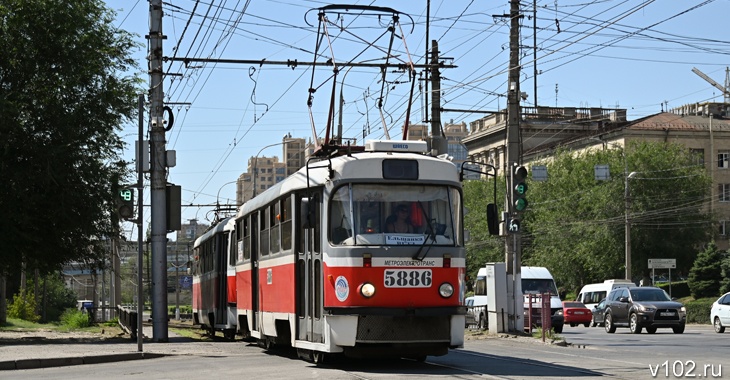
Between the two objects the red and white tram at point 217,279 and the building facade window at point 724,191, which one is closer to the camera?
the red and white tram at point 217,279

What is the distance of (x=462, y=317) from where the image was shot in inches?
703

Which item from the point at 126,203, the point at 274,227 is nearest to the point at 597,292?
the point at 126,203

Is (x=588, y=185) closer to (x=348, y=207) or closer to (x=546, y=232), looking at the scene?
(x=546, y=232)

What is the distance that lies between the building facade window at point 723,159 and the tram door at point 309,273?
267 feet

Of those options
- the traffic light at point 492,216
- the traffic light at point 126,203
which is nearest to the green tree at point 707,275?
the traffic light at point 126,203

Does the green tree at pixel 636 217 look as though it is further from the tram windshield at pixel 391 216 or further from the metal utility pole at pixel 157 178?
the tram windshield at pixel 391 216

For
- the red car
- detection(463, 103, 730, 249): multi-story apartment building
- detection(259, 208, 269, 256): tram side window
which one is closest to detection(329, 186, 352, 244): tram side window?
detection(259, 208, 269, 256): tram side window

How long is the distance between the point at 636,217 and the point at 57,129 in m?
55.1

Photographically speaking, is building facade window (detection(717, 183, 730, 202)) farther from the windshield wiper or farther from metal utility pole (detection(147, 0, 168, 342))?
the windshield wiper

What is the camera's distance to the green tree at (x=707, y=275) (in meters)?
69.1

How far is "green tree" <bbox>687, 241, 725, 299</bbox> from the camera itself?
6906cm

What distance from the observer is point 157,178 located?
94.0 ft

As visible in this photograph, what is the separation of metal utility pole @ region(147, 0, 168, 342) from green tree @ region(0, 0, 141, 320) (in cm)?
426

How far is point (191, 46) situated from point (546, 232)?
206 feet
